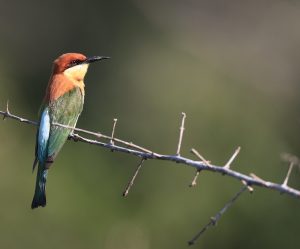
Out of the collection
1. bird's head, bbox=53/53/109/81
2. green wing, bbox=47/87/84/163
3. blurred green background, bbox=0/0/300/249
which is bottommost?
blurred green background, bbox=0/0/300/249

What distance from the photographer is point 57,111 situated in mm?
3695

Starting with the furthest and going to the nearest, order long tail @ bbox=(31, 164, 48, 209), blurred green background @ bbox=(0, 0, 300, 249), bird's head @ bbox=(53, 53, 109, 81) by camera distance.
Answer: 1. blurred green background @ bbox=(0, 0, 300, 249)
2. bird's head @ bbox=(53, 53, 109, 81)
3. long tail @ bbox=(31, 164, 48, 209)

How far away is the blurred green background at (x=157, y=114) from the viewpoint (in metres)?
5.63

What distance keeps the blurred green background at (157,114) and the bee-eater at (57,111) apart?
4.36ft

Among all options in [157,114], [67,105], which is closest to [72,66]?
[67,105]

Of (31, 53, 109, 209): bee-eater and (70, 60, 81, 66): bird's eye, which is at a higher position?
(70, 60, 81, 66): bird's eye

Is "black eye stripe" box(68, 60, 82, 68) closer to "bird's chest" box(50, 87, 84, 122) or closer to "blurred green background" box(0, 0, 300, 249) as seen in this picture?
"bird's chest" box(50, 87, 84, 122)

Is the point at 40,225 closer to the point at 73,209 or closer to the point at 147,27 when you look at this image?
the point at 73,209

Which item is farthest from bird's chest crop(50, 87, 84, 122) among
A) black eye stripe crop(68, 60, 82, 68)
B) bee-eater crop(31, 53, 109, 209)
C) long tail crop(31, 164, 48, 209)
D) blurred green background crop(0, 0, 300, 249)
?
blurred green background crop(0, 0, 300, 249)

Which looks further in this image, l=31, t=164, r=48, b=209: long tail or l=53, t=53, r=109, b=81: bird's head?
l=53, t=53, r=109, b=81: bird's head

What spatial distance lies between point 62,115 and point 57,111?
3cm

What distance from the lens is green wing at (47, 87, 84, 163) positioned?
3.52 meters

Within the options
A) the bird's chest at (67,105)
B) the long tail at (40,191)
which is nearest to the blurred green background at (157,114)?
the bird's chest at (67,105)

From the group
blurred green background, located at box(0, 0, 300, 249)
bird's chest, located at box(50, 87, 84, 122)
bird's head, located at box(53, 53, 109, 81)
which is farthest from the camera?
blurred green background, located at box(0, 0, 300, 249)
